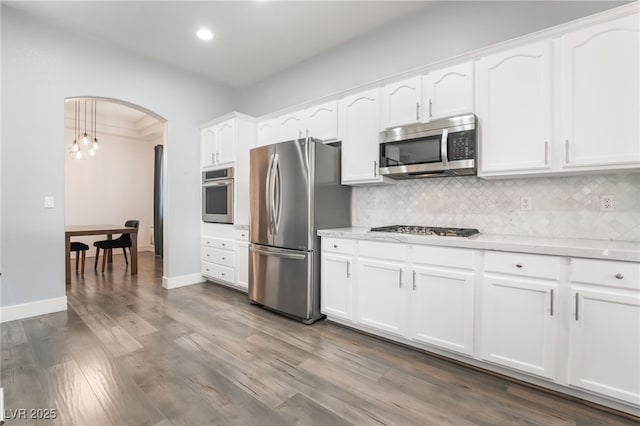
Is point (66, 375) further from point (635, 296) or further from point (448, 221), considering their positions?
point (635, 296)

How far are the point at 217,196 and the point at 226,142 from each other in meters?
0.78

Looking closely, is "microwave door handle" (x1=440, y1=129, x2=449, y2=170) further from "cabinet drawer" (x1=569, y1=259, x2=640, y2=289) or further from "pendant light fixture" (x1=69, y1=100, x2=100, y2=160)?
"pendant light fixture" (x1=69, y1=100, x2=100, y2=160)

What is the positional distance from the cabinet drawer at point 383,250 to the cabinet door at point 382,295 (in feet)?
0.17

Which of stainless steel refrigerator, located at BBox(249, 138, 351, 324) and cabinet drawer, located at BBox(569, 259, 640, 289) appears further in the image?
stainless steel refrigerator, located at BBox(249, 138, 351, 324)

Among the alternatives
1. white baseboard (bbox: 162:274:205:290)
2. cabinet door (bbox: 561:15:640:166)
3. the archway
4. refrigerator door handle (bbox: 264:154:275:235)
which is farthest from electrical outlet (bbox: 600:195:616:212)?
the archway

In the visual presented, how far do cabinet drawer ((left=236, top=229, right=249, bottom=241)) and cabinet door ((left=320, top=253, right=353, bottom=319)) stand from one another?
4.39 ft

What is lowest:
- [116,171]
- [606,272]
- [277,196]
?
[606,272]

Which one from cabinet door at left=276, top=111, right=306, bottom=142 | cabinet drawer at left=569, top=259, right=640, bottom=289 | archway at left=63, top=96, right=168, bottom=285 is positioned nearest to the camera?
cabinet drawer at left=569, top=259, right=640, bottom=289

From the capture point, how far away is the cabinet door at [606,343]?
160 cm

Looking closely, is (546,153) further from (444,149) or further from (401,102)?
(401,102)

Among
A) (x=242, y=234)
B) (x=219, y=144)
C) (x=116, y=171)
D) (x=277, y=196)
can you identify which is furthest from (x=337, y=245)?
(x=116, y=171)

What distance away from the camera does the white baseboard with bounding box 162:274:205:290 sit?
13.9ft

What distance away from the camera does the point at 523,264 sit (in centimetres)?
190

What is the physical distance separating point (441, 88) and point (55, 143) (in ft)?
13.2
